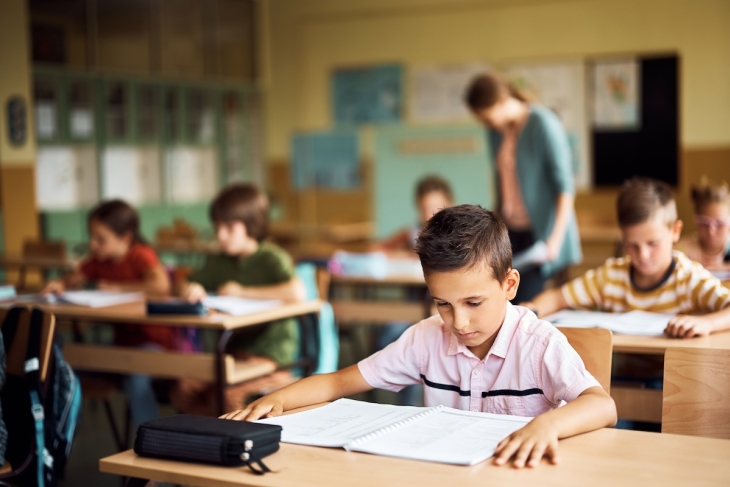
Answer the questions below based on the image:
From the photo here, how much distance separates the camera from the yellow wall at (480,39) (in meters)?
8.27

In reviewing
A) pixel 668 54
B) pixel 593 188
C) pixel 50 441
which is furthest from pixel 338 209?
pixel 50 441

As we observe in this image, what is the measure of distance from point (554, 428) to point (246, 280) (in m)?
2.32

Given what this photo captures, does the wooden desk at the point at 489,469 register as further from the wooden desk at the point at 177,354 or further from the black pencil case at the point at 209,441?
the wooden desk at the point at 177,354

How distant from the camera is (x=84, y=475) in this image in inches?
140

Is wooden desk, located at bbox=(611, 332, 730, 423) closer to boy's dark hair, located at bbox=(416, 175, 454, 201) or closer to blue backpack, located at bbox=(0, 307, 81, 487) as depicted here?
blue backpack, located at bbox=(0, 307, 81, 487)

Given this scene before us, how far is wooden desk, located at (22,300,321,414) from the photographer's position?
119 inches

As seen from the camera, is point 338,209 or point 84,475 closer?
point 84,475

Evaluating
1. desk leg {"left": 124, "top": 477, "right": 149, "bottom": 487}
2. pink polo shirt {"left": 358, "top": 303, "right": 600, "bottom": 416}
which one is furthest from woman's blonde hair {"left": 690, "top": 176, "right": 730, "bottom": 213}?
desk leg {"left": 124, "top": 477, "right": 149, "bottom": 487}

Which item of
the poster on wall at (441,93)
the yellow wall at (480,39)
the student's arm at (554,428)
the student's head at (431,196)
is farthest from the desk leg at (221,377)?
the poster on wall at (441,93)

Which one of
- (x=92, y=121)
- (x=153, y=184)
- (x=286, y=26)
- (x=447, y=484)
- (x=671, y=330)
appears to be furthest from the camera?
(x=286, y=26)

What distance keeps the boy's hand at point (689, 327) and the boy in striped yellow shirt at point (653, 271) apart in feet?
0.56

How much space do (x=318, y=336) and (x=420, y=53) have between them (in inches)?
262

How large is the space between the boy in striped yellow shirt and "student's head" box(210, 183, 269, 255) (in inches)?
51.2

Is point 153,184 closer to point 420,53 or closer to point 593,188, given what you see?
point 420,53
